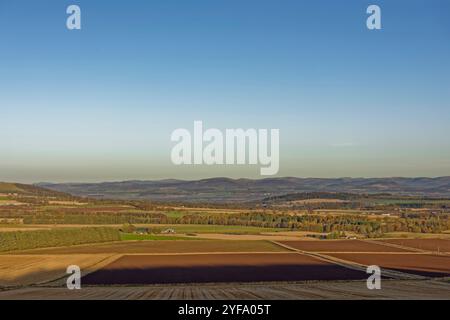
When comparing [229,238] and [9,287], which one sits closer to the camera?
[9,287]

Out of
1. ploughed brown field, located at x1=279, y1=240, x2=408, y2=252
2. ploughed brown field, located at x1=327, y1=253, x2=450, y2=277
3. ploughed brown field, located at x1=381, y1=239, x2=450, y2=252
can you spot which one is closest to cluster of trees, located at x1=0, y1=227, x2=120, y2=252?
ploughed brown field, located at x1=279, y1=240, x2=408, y2=252

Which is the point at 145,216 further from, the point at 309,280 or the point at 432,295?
the point at 432,295

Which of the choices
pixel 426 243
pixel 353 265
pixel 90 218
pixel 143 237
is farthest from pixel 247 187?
pixel 353 265

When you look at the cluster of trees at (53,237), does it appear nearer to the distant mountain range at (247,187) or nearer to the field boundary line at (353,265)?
the field boundary line at (353,265)

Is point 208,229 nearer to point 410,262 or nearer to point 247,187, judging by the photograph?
point 410,262

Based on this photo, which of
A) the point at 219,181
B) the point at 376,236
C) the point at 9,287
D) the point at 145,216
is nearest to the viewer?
the point at 9,287
